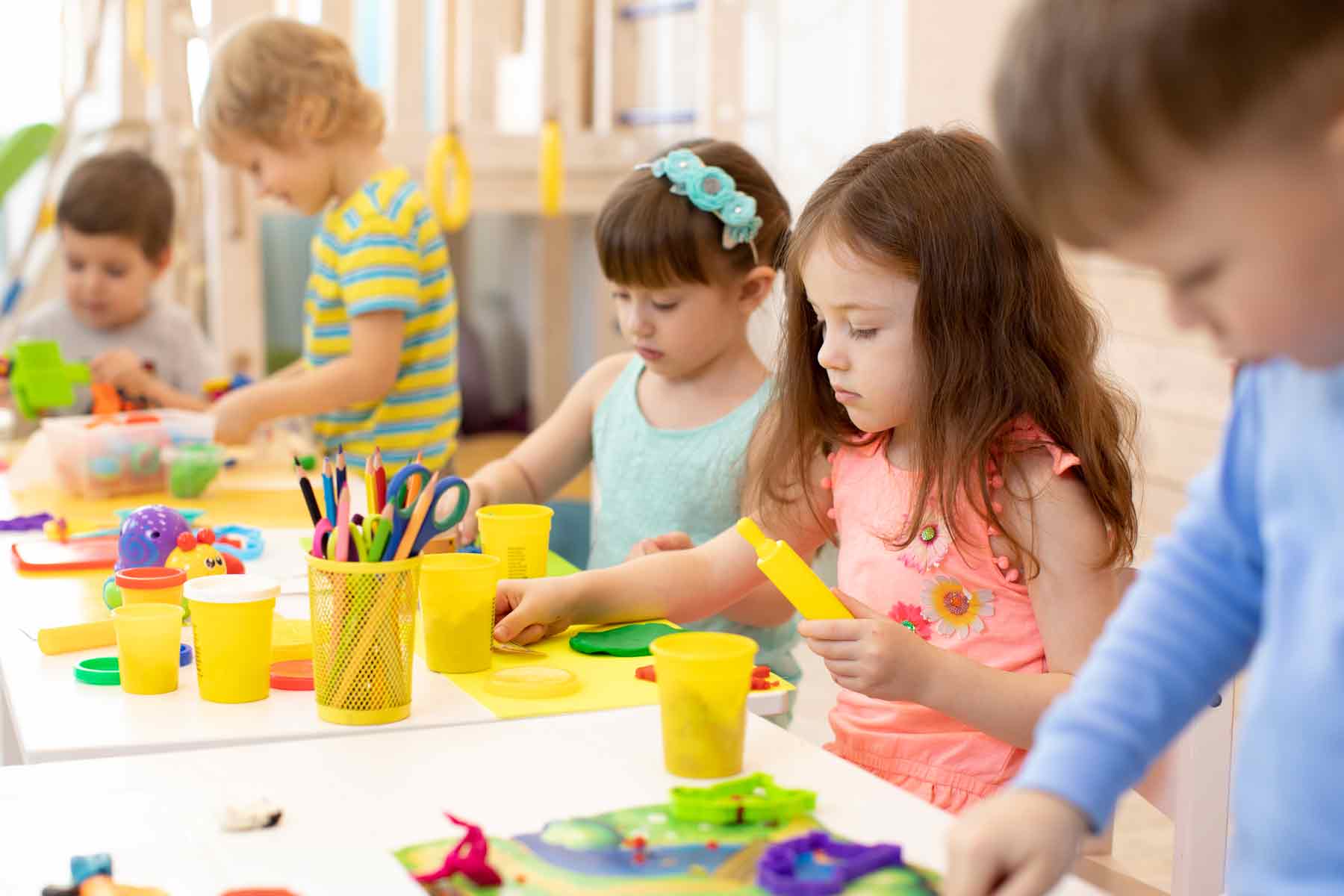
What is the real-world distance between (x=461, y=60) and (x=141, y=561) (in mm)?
2236

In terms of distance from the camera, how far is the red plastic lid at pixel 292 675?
1.04 metres

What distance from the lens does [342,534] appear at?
94 cm

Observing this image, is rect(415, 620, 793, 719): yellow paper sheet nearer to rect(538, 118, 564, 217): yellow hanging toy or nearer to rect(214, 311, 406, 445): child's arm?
rect(214, 311, 406, 445): child's arm

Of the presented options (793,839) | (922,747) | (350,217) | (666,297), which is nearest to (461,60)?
(350,217)

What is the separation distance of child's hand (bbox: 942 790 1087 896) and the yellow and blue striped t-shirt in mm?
1478

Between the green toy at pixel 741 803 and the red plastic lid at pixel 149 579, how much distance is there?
1.62ft

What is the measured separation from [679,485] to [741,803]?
80 cm

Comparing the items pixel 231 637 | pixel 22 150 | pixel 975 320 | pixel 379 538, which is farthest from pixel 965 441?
pixel 22 150

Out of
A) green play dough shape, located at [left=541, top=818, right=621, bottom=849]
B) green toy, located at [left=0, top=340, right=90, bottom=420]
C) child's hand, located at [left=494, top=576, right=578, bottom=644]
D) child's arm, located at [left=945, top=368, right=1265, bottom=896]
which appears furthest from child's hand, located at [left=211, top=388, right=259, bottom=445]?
child's arm, located at [left=945, top=368, right=1265, bottom=896]

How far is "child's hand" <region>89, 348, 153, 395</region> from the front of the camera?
2.11m

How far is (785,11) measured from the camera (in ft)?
9.82

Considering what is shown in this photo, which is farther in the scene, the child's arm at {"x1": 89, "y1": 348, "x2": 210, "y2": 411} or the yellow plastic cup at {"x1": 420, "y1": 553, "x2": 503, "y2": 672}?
the child's arm at {"x1": 89, "y1": 348, "x2": 210, "y2": 411}

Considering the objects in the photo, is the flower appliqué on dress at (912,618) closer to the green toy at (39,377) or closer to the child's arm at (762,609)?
the child's arm at (762,609)

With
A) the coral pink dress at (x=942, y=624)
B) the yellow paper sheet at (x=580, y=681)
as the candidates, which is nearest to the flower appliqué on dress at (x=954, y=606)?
the coral pink dress at (x=942, y=624)
